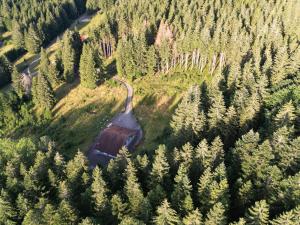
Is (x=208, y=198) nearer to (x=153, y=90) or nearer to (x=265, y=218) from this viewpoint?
(x=265, y=218)

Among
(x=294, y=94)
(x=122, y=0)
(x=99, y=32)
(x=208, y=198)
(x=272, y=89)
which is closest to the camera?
(x=208, y=198)

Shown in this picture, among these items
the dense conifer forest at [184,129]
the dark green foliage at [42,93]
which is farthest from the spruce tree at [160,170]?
the dark green foliage at [42,93]

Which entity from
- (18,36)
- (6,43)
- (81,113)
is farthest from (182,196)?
(6,43)

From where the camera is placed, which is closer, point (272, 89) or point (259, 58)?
point (272, 89)

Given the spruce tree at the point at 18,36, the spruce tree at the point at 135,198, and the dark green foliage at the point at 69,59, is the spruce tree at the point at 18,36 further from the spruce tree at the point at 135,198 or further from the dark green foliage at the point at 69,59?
the spruce tree at the point at 135,198

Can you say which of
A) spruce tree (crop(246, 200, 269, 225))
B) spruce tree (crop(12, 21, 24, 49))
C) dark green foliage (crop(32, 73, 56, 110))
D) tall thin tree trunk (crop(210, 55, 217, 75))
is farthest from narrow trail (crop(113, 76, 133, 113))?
spruce tree (crop(12, 21, 24, 49))

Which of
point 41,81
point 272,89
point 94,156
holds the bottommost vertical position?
point 94,156

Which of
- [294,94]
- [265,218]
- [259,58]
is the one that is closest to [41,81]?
[259,58]
